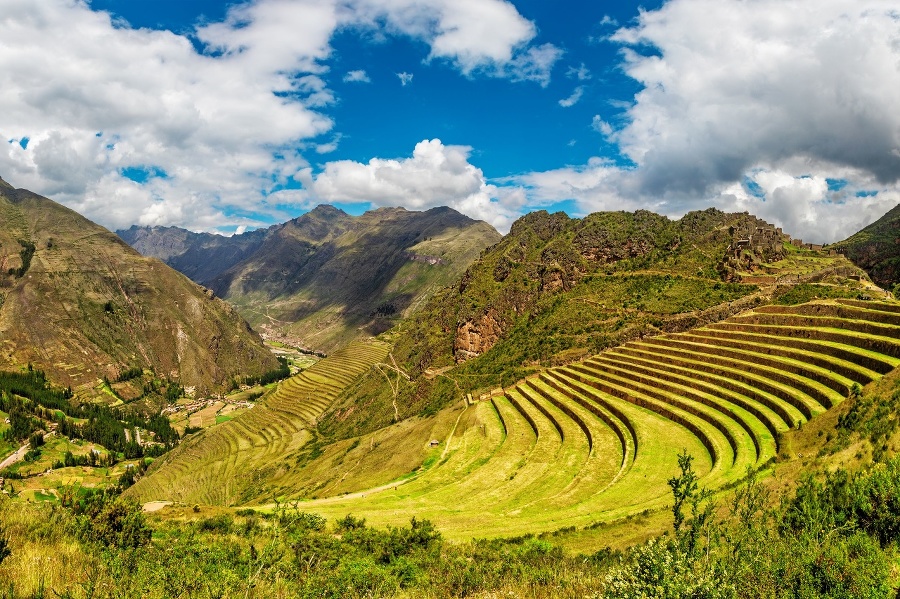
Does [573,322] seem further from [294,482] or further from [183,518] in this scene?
[183,518]

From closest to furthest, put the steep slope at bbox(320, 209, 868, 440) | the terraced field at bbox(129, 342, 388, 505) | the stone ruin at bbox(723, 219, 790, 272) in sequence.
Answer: the steep slope at bbox(320, 209, 868, 440) < the stone ruin at bbox(723, 219, 790, 272) < the terraced field at bbox(129, 342, 388, 505)

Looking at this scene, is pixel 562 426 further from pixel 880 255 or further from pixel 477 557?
pixel 880 255

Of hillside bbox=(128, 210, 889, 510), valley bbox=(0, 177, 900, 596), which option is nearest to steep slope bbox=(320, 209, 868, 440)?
hillside bbox=(128, 210, 889, 510)

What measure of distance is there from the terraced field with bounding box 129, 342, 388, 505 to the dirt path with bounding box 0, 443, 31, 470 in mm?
40669

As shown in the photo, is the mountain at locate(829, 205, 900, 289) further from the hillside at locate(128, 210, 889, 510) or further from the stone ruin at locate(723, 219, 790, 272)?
the hillside at locate(128, 210, 889, 510)

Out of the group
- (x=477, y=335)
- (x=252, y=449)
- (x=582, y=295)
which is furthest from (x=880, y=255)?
(x=252, y=449)

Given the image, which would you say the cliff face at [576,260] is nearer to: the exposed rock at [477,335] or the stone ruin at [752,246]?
the exposed rock at [477,335]

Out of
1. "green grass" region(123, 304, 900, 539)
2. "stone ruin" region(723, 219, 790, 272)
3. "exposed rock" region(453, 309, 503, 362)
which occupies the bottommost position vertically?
"green grass" region(123, 304, 900, 539)

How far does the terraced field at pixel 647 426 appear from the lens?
87.4ft

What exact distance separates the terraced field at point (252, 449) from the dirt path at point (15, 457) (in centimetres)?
4067

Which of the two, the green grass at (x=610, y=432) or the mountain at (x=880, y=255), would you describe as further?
the mountain at (x=880, y=255)

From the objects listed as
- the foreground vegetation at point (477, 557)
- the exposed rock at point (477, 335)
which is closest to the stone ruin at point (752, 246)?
the exposed rock at point (477, 335)

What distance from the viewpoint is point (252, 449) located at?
9388cm

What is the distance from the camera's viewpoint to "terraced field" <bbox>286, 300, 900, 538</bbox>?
87.4 feet
